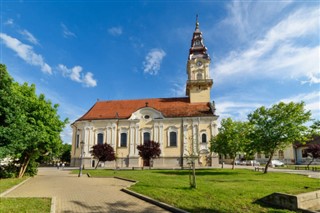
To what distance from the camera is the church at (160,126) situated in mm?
41188

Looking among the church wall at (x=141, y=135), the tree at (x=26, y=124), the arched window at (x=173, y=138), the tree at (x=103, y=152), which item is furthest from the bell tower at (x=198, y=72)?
the tree at (x=26, y=124)

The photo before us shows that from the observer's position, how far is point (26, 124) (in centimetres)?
1669

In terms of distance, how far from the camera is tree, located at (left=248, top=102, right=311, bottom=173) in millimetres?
21312

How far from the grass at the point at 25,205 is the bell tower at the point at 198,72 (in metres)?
37.9

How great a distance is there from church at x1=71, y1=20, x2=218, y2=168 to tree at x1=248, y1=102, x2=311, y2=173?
17471 mm

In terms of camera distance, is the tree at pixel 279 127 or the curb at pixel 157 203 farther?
the tree at pixel 279 127

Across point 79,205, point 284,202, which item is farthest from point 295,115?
point 79,205

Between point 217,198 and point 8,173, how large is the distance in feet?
59.2

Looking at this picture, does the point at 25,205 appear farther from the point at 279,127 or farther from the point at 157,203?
the point at 279,127

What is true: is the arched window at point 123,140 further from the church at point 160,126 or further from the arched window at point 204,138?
the arched window at point 204,138

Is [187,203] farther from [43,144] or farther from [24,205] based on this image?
[43,144]

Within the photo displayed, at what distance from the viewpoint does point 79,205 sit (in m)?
9.26

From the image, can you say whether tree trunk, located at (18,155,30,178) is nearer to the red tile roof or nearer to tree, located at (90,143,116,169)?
tree, located at (90,143,116,169)

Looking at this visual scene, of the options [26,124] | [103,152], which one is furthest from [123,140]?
[26,124]
